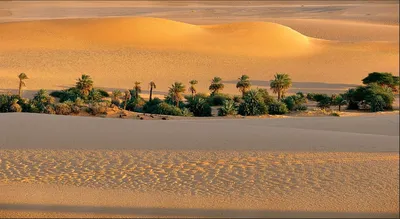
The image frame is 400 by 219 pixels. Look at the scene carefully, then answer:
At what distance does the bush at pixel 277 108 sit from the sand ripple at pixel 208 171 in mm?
15935

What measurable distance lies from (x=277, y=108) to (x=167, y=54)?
30120mm

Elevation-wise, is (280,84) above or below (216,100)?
above

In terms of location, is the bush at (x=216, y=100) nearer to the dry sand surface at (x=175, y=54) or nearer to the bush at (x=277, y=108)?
the bush at (x=277, y=108)

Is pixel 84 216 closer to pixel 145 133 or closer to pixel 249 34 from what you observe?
pixel 145 133

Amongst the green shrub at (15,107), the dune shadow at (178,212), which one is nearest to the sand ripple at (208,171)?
the dune shadow at (178,212)

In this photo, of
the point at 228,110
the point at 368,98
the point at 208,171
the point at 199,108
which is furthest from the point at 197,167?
the point at 368,98

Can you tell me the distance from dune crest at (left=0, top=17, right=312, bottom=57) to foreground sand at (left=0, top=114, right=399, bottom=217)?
44.8 m

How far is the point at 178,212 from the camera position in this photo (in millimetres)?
7445

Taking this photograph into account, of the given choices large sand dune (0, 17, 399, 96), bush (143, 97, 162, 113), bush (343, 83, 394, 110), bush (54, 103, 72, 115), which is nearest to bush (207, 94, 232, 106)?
bush (143, 97, 162, 113)

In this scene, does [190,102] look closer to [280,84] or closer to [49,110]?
[49,110]

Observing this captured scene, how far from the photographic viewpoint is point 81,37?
63719 mm

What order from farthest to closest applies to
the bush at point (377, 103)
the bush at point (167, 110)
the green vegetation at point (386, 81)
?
1. the green vegetation at point (386, 81)
2. the bush at point (377, 103)
3. the bush at point (167, 110)

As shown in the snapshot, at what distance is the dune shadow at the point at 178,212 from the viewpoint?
7.17 meters

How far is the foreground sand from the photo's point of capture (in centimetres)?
764
